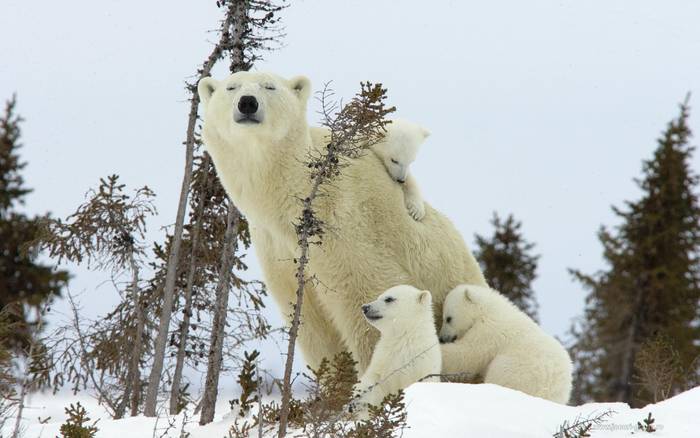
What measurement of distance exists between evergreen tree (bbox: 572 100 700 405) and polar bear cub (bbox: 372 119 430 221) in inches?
576

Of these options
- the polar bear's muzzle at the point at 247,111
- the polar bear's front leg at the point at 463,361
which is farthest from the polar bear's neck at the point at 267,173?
the polar bear's front leg at the point at 463,361

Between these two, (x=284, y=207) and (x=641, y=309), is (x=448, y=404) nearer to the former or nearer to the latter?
(x=284, y=207)

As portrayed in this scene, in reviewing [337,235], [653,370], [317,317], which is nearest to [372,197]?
[337,235]

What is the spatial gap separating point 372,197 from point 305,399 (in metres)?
2.44

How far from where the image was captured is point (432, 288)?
8.73 metres

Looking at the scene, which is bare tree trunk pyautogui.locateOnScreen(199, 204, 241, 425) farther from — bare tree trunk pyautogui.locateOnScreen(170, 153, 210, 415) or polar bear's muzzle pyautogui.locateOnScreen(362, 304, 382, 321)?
polar bear's muzzle pyautogui.locateOnScreen(362, 304, 382, 321)

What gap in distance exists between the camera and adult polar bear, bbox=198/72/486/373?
8008 mm

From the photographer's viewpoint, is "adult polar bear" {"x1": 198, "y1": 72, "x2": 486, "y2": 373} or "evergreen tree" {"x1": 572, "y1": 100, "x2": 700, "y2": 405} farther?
"evergreen tree" {"x1": 572, "y1": 100, "x2": 700, "y2": 405}

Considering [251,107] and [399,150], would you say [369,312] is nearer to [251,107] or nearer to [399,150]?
[399,150]

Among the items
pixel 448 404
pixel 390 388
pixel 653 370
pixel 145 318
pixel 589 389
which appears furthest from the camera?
pixel 589 389

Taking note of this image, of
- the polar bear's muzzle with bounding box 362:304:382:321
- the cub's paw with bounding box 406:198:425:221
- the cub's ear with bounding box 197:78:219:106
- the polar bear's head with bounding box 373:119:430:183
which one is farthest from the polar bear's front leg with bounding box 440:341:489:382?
the cub's ear with bounding box 197:78:219:106

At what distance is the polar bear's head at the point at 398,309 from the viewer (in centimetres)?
753

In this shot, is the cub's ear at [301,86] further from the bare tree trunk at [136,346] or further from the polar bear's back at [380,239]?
the bare tree trunk at [136,346]

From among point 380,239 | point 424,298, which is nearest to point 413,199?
point 380,239
